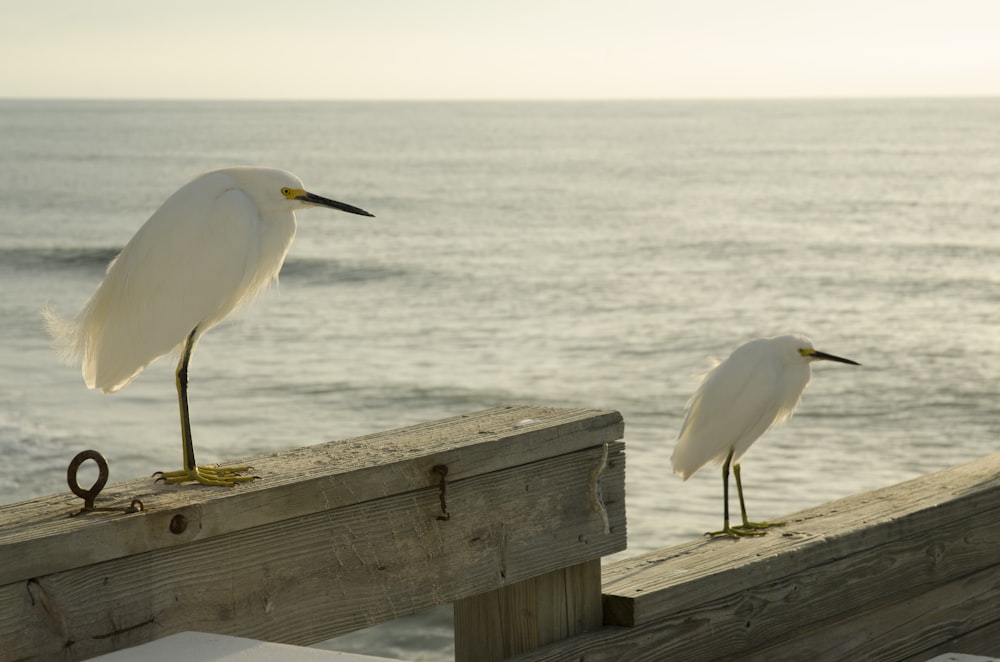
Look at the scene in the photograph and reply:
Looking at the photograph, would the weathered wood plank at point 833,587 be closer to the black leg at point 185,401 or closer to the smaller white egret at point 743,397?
the black leg at point 185,401

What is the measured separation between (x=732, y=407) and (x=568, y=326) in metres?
12.3

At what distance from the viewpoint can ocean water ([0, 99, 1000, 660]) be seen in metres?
10.2

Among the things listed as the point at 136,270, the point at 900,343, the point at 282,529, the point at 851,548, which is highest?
the point at 136,270

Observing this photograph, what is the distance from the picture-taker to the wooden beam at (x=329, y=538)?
180cm

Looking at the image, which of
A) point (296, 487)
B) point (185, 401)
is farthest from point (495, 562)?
point (185, 401)

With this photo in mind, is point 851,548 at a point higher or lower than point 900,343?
higher

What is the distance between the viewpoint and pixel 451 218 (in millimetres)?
39125

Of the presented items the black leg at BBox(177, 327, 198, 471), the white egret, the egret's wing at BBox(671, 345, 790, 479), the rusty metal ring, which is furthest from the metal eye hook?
the egret's wing at BBox(671, 345, 790, 479)

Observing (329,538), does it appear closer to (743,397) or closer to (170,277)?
(170,277)

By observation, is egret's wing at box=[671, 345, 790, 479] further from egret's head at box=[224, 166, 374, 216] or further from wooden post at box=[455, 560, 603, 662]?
egret's head at box=[224, 166, 374, 216]

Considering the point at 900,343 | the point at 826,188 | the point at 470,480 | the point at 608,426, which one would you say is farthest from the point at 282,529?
the point at 826,188

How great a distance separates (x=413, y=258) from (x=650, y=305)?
370 inches

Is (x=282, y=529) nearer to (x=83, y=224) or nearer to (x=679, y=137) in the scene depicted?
(x=83, y=224)

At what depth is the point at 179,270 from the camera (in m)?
2.72
